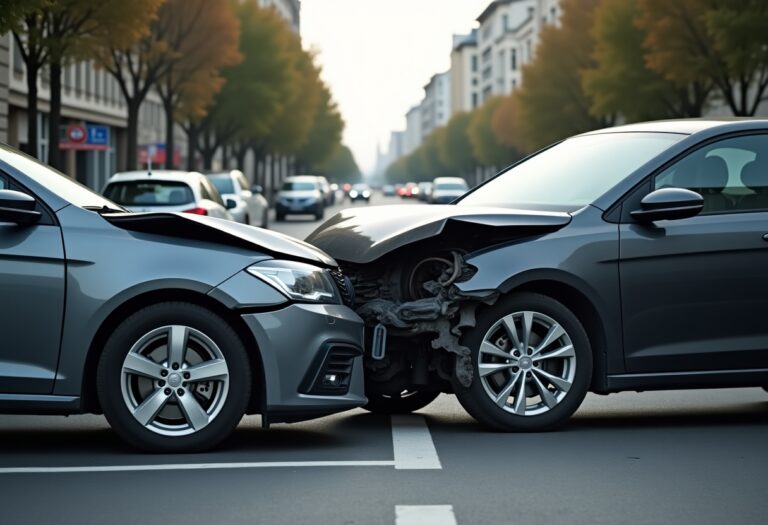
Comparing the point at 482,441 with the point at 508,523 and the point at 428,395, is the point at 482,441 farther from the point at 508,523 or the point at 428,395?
the point at 508,523

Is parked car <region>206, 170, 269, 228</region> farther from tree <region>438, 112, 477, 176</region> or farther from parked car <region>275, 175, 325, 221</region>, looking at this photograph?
tree <region>438, 112, 477, 176</region>

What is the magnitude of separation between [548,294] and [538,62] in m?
63.5

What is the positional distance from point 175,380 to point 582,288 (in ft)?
7.19

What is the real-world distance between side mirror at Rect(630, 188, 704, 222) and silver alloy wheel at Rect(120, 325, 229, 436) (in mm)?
2399

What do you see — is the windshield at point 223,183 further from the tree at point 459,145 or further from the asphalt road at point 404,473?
the tree at point 459,145

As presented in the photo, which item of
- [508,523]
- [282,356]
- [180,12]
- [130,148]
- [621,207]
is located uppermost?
[180,12]

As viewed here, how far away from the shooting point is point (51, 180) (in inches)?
291

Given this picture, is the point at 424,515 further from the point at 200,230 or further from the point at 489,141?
the point at 489,141

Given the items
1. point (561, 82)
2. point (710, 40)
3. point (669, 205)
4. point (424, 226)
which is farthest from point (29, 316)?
point (561, 82)

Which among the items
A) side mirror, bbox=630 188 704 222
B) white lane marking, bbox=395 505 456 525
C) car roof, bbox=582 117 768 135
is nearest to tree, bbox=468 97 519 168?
car roof, bbox=582 117 768 135

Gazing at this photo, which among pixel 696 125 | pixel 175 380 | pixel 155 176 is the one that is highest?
pixel 155 176

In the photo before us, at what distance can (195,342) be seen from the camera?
6.91 metres

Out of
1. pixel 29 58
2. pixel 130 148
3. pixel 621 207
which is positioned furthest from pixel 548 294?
pixel 130 148

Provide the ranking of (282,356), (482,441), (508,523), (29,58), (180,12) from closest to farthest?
(508,523) → (282,356) → (482,441) → (29,58) → (180,12)
